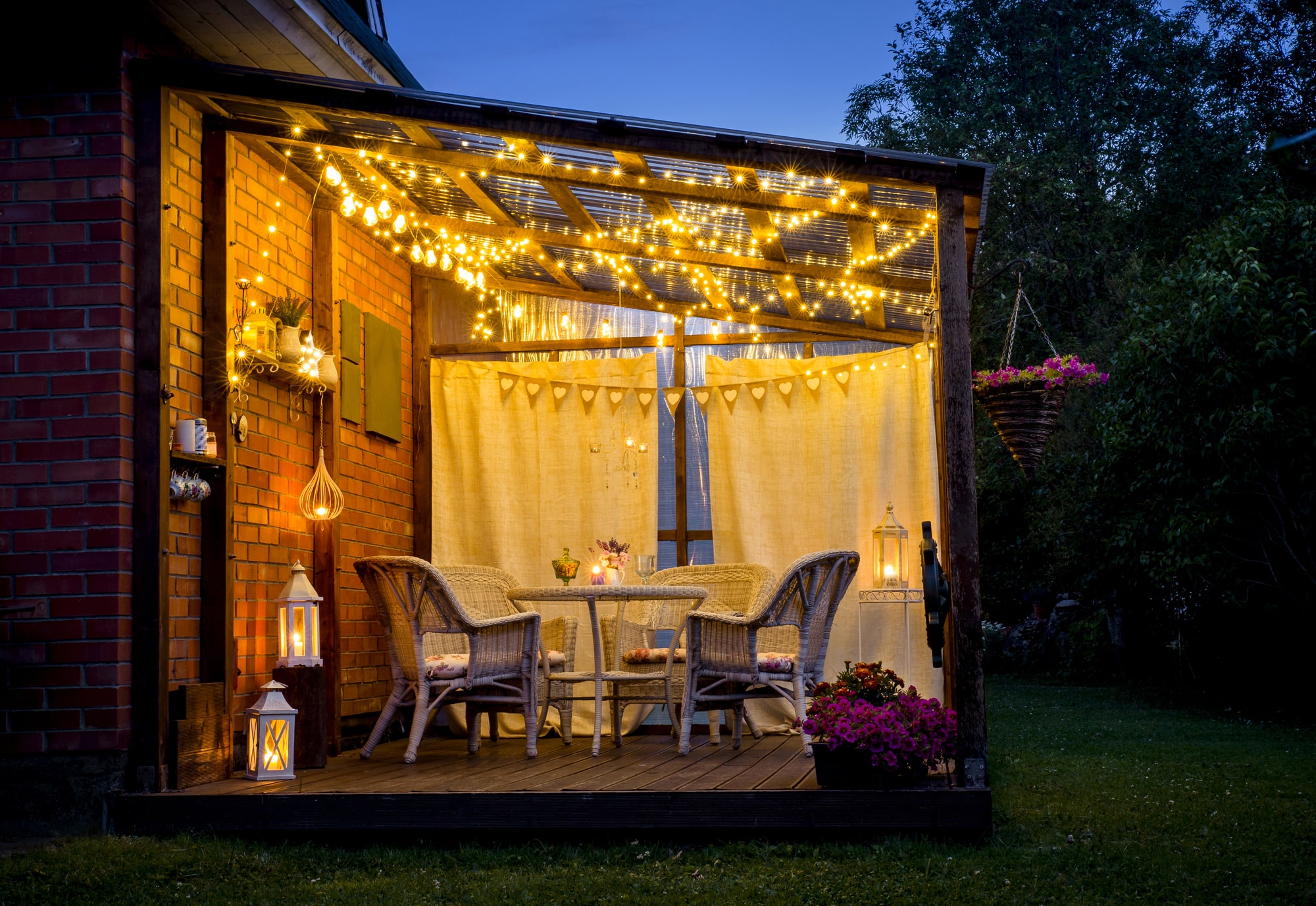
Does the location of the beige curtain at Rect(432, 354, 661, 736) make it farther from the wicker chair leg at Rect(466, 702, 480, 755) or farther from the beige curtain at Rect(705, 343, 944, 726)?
the wicker chair leg at Rect(466, 702, 480, 755)

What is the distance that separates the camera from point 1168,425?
926cm

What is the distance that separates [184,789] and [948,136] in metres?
15.3

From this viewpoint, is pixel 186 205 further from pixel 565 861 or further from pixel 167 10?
pixel 565 861

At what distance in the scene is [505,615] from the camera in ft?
20.6

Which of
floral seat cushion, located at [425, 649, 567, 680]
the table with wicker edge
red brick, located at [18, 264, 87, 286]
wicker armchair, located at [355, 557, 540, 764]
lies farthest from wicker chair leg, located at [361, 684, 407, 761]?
red brick, located at [18, 264, 87, 286]

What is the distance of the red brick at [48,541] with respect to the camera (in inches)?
173

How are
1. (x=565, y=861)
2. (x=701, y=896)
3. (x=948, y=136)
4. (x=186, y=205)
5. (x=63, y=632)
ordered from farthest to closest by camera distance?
(x=948, y=136)
(x=186, y=205)
(x=63, y=632)
(x=565, y=861)
(x=701, y=896)

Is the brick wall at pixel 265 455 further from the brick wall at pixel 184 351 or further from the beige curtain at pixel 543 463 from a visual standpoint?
the beige curtain at pixel 543 463

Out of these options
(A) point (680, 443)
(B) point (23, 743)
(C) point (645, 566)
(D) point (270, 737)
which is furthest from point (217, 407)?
(A) point (680, 443)

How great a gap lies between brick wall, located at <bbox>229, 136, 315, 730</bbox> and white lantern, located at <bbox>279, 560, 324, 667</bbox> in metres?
0.16

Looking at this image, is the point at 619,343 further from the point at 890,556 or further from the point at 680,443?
the point at 890,556

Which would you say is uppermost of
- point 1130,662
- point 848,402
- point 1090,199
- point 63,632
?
point 1090,199

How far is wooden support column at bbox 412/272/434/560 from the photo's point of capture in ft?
24.1

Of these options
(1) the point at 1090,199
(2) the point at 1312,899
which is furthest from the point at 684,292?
(1) the point at 1090,199
